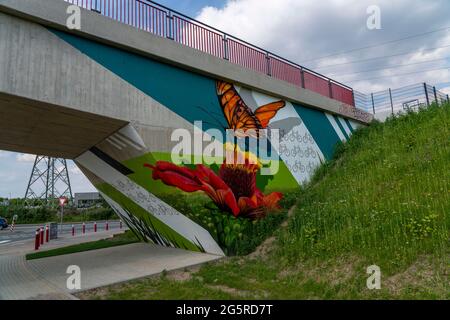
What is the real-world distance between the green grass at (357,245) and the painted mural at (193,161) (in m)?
1.30

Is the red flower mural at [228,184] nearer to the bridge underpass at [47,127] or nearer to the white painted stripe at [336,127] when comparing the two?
the bridge underpass at [47,127]

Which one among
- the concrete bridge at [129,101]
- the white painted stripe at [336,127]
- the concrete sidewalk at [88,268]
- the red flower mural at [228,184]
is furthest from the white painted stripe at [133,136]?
the white painted stripe at [336,127]

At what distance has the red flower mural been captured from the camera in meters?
8.79

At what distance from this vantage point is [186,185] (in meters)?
8.95

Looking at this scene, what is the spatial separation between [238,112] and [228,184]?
256cm

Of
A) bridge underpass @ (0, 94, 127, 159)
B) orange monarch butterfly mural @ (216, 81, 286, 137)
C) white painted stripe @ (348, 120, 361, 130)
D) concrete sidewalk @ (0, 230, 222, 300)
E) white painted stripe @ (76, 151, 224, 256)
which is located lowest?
concrete sidewalk @ (0, 230, 222, 300)

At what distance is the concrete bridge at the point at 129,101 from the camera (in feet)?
22.0

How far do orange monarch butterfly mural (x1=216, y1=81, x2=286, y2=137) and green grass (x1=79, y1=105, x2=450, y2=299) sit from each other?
123 inches

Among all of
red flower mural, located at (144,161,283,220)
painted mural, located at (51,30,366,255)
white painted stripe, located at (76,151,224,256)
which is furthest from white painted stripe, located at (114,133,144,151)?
white painted stripe, located at (76,151,224,256)

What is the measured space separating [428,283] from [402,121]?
11.7 metres

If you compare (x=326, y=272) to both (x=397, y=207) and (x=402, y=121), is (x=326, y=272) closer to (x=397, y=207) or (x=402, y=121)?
(x=397, y=207)

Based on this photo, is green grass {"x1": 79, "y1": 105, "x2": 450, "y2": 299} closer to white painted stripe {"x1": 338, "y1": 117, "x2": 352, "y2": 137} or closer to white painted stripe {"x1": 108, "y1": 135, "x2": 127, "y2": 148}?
white painted stripe {"x1": 108, "y1": 135, "x2": 127, "y2": 148}

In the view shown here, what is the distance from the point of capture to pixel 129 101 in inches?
317

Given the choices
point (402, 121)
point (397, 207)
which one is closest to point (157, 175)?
point (397, 207)
